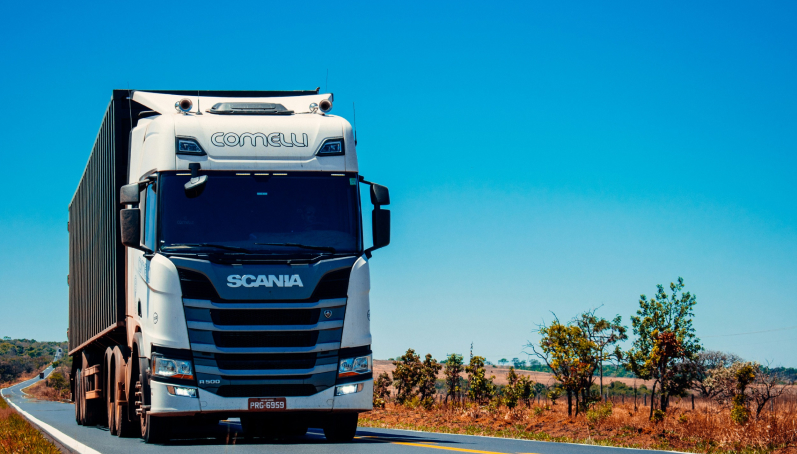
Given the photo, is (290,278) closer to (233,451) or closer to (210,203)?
(210,203)

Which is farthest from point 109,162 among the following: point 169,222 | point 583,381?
point 583,381

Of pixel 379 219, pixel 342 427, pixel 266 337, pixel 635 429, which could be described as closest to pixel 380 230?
pixel 379 219

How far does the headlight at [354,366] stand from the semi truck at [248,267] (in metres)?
0.01

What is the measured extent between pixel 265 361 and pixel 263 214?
5.91 feet

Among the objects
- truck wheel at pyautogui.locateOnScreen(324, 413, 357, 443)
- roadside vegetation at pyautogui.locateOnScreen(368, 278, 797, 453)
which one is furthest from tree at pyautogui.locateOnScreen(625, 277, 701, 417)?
truck wheel at pyautogui.locateOnScreen(324, 413, 357, 443)

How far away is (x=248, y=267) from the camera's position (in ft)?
32.3

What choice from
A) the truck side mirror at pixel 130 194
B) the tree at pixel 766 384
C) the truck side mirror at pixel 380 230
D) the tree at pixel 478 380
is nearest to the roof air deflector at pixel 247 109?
the truck side mirror at pixel 130 194

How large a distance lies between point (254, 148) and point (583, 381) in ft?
56.8

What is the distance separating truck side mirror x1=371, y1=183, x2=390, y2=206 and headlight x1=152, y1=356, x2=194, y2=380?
3.01 m

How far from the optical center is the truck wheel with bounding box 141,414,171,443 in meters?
10.5

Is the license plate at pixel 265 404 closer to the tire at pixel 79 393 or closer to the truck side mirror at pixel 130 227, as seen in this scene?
the truck side mirror at pixel 130 227

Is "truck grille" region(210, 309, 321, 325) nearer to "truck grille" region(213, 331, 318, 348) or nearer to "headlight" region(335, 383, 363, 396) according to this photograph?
"truck grille" region(213, 331, 318, 348)

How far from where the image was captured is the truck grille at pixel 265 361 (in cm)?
988

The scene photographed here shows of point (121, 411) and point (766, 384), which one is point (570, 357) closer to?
point (766, 384)
